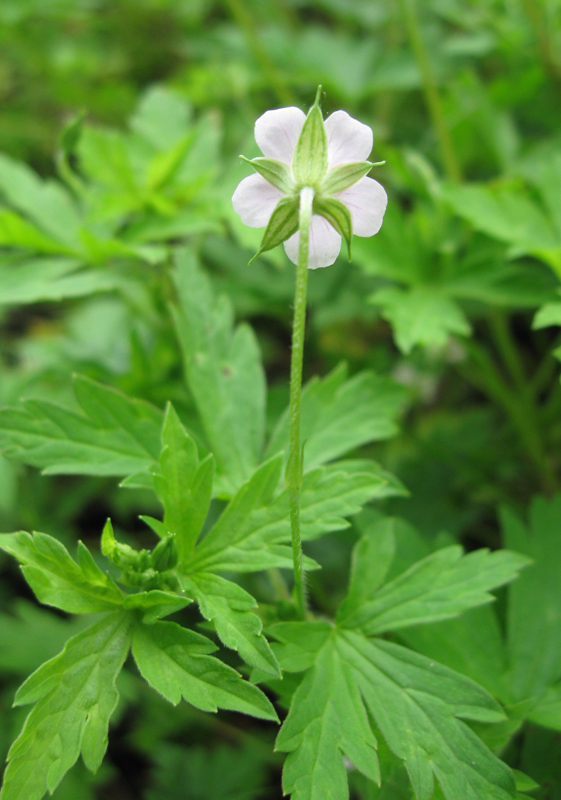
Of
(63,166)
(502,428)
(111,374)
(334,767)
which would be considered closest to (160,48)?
(63,166)

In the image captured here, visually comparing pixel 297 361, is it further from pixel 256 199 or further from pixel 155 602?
pixel 155 602

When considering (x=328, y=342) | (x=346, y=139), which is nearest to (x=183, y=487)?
(x=346, y=139)

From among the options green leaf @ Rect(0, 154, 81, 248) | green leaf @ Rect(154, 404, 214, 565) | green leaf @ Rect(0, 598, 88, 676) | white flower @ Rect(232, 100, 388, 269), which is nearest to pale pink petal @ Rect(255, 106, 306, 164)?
white flower @ Rect(232, 100, 388, 269)

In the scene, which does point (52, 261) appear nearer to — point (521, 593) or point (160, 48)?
point (521, 593)

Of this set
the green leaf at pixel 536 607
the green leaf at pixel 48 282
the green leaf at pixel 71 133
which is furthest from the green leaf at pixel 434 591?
the green leaf at pixel 71 133

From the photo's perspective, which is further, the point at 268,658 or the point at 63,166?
the point at 63,166

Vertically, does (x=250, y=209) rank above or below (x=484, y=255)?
below

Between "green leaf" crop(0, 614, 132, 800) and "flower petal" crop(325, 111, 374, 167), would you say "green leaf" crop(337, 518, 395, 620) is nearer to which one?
"green leaf" crop(0, 614, 132, 800)
